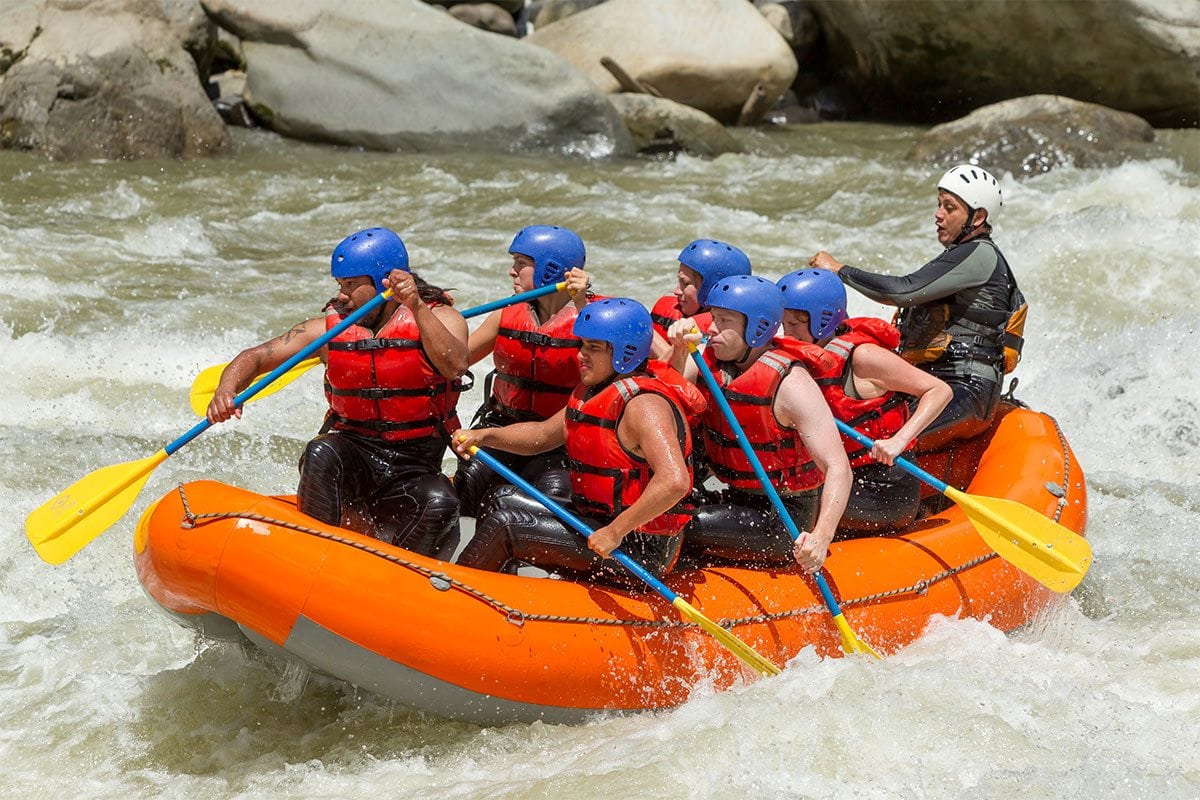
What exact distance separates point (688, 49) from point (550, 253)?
938cm

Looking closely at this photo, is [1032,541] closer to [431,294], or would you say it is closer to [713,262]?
[713,262]

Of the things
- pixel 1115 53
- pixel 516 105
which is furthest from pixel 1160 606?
pixel 1115 53

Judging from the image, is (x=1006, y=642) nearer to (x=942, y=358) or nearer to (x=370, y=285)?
(x=942, y=358)

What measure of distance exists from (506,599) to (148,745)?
1.25m

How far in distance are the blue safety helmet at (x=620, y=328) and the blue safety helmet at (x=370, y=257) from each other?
27.5 inches

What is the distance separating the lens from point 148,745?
4.33 metres

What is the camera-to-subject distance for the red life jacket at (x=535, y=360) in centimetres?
468

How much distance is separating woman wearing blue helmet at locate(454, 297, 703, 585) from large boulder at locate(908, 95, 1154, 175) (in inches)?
324

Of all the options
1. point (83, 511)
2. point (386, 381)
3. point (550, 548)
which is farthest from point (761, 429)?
point (83, 511)

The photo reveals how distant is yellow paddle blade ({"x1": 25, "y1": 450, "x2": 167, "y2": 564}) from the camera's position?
4.38 metres

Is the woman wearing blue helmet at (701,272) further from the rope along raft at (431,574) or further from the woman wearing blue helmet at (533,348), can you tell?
the rope along raft at (431,574)

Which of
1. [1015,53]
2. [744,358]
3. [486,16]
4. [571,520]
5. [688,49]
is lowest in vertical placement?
[486,16]

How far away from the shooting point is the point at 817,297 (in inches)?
179

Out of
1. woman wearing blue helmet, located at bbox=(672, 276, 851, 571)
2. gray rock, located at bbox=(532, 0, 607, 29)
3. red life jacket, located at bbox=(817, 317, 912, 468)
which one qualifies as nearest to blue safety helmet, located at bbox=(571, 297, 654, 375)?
woman wearing blue helmet, located at bbox=(672, 276, 851, 571)
